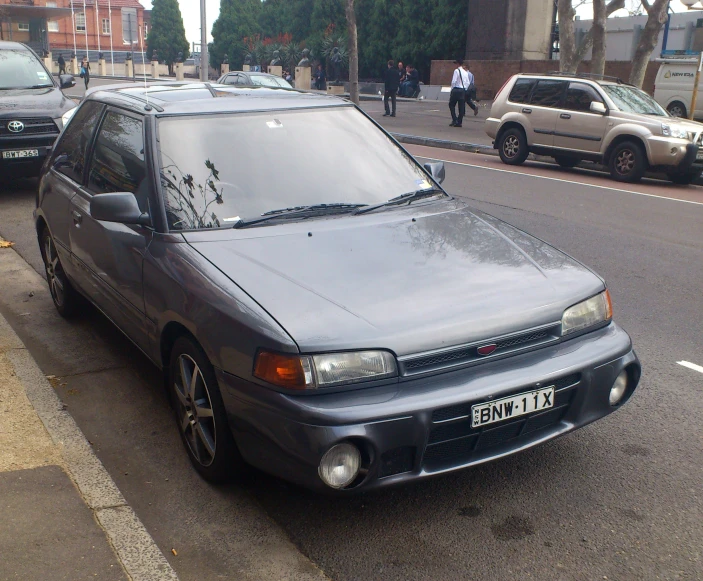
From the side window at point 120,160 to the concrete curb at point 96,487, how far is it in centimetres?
117

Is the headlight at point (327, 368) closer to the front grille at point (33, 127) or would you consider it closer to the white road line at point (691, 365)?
the white road line at point (691, 365)

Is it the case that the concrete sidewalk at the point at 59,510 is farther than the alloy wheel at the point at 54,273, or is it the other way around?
the alloy wheel at the point at 54,273

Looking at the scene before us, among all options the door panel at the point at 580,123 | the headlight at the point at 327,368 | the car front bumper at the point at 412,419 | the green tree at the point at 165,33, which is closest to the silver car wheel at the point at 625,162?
the door panel at the point at 580,123

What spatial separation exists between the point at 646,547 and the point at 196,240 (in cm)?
229

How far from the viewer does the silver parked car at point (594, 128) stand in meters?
14.2

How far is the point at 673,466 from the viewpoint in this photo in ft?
12.5

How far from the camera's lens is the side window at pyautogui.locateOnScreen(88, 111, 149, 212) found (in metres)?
4.23

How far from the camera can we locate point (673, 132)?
14195 mm

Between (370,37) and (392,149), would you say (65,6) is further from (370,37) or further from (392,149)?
(392,149)

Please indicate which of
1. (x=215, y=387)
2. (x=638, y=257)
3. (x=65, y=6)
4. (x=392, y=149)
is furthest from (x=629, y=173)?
(x=65, y=6)

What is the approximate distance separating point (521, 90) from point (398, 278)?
14120mm

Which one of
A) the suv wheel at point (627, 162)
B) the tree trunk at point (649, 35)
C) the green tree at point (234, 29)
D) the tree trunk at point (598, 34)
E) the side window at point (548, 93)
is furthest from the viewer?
the green tree at point (234, 29)

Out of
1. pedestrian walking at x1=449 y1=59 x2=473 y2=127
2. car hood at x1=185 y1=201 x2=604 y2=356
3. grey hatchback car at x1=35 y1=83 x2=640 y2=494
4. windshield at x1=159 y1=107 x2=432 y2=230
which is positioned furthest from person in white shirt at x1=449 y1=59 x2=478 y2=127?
car hood at x1=185 y1=201 x2=604 y2=356

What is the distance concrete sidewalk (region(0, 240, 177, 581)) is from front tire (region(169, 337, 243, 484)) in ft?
1.24
